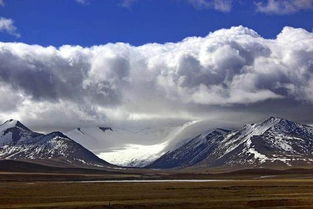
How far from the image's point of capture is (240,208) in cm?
10662

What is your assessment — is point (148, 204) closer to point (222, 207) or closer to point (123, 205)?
point (123, 205)

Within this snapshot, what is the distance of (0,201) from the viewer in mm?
120375

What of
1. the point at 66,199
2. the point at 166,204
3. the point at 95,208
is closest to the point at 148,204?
the point at 166,204

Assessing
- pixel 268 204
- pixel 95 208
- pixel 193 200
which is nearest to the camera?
pixel 95 208

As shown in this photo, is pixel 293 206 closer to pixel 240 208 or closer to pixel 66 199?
pixel 240 208

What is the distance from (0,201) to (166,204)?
35.8 metres

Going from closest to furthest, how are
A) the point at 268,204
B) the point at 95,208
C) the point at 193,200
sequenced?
the point at 95,208
the point at 268,204
the point at 193,200

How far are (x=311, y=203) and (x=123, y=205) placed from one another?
38.3 m

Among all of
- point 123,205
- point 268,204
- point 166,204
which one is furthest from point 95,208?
point 268,204

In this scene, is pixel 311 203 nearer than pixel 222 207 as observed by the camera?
No

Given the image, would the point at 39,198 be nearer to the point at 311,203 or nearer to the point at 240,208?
the point at 240,208

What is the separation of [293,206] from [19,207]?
174ft

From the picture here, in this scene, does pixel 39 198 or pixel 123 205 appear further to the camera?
pixel 39 198

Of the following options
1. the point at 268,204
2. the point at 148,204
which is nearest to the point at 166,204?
the point at 148,204
